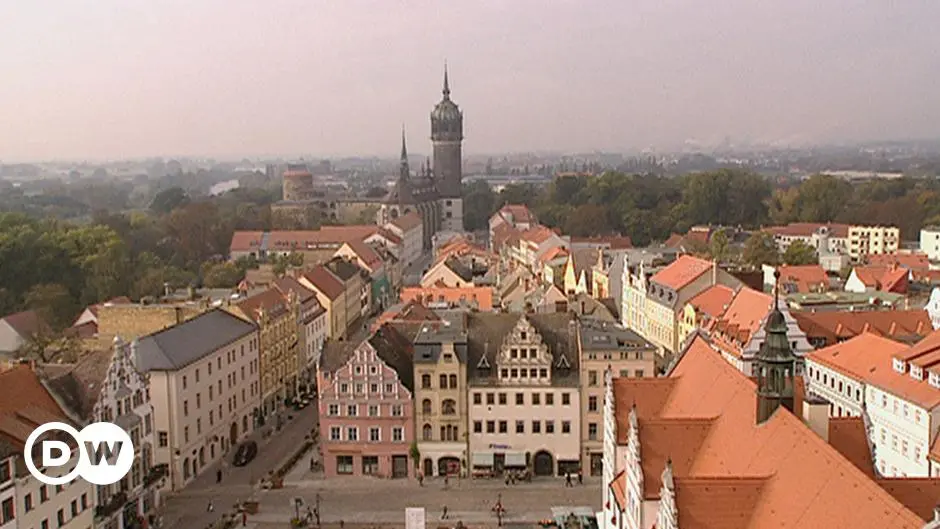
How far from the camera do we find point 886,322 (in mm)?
63250

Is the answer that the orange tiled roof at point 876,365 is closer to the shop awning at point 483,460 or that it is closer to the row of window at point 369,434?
the shop awning at point 483,460

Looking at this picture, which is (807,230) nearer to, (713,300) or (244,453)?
(713,300)

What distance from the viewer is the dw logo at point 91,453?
3862 cm

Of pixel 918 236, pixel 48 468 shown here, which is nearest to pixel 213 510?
pixel 48 468

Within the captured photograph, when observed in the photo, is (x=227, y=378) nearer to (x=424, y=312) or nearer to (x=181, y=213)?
(x=424, y=312)

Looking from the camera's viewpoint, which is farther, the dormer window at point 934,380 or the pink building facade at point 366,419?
the pink building facade at point 366,419

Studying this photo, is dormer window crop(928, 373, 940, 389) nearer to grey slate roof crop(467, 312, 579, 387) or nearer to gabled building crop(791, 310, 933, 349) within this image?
gabled building crop(791, 310, 933, 349)

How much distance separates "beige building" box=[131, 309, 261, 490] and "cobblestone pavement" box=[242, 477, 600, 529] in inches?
249

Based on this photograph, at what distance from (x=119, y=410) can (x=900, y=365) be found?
3860cm

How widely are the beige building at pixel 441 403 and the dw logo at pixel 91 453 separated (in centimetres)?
1550

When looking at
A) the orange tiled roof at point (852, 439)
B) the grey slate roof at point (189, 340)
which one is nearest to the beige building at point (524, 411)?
the grey slate roof at point (189, 340)

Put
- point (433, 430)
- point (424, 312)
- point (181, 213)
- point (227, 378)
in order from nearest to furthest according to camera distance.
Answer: point (433, 430), point (227, 378), point (424, 312), point (181, 213)

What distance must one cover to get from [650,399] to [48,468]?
24.0m

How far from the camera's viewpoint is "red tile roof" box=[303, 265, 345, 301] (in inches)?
3437
